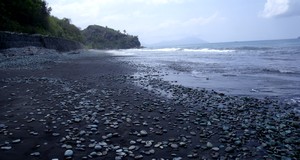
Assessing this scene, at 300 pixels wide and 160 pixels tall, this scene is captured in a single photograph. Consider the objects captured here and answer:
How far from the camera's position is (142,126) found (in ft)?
26.7

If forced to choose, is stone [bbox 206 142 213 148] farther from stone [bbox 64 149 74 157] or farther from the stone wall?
the stone wall

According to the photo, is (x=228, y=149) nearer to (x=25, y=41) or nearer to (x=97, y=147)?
(x=97, y=147)

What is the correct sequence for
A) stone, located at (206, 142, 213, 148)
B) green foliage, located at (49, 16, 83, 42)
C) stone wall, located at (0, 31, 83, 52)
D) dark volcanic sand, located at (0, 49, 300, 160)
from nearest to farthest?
1. dark volcanic sand, located at (0, 49, 300, 160)
2. stone, located at (206, 142, 213, 148)
3. stone wall, located at (0, 31, 83, 52)
4. green foliage, located at (49, 16, 83, 42)

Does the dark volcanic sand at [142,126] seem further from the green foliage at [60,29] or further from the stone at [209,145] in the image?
the green foliage at [60,29]

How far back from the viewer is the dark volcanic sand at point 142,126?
6273 millimetres

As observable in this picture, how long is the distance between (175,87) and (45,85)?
7.24 m

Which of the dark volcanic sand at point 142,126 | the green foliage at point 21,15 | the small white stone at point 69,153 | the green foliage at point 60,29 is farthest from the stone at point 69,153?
the green foliage at point 60,29

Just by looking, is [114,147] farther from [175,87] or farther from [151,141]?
[175,87]

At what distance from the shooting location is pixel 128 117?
8.97 meters

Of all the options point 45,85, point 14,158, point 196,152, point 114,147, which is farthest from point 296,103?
point 45,85

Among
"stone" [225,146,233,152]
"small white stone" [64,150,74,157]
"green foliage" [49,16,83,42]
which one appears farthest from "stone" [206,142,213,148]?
"green foliage" [49,16,83,42]

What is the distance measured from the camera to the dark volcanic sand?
6.27 m

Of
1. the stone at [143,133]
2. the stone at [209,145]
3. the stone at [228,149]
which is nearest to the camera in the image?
the stone at [228,149]

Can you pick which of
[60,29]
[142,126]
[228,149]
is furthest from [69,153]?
[60,29]
